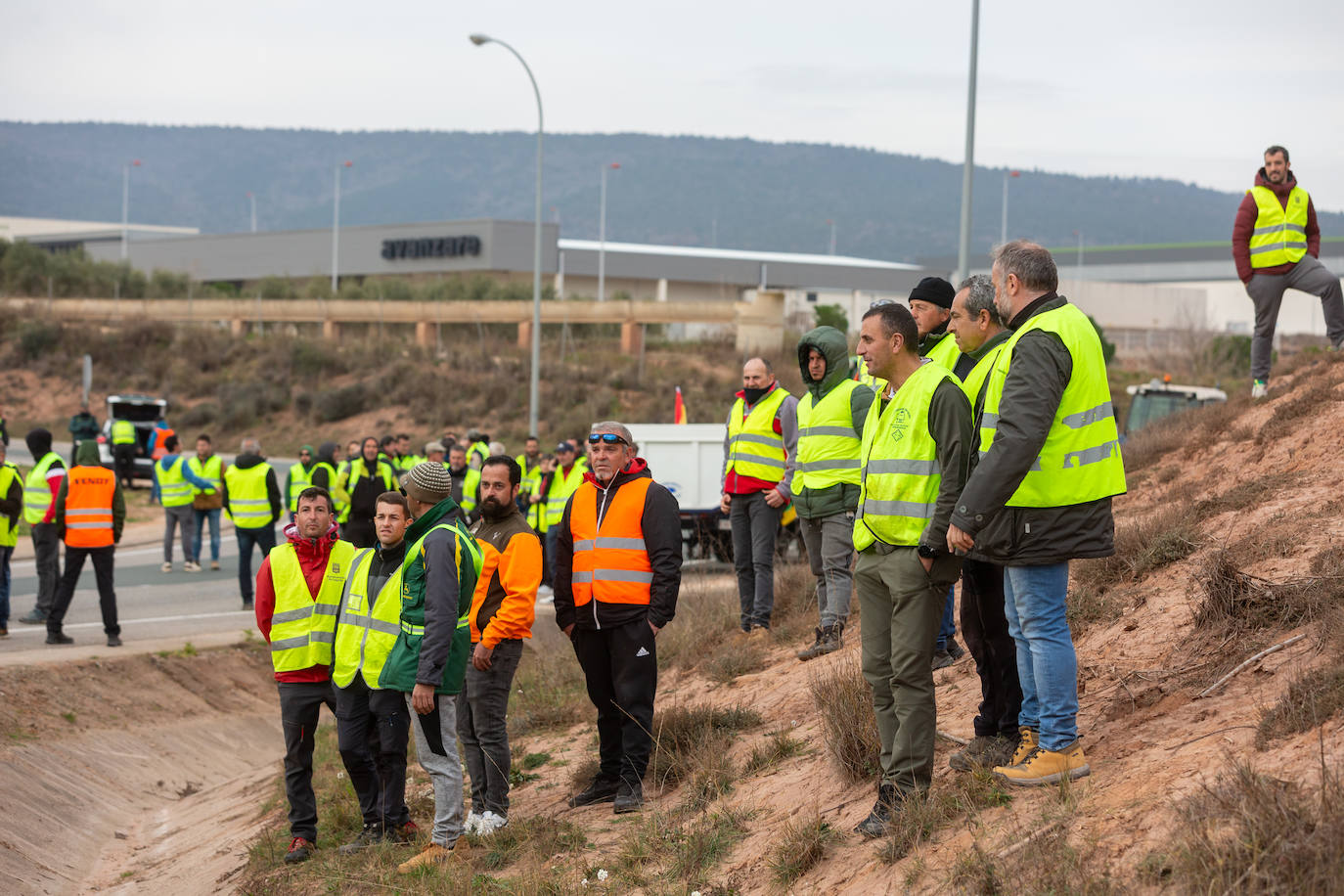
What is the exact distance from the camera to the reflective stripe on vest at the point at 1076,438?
506cm

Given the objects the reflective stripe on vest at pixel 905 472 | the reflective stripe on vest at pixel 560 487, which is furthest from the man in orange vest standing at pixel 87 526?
the reflective stripe on vest at pixel 905 472

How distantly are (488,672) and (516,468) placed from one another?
1.13 m

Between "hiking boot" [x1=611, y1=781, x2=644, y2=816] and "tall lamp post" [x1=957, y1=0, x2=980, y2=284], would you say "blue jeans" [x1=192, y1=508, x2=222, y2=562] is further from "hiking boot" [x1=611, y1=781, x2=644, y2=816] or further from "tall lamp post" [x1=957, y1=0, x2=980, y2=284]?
"hiking boot" [x1=611, y1=781, x2=644, y2=816]

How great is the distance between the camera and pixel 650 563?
7.04m

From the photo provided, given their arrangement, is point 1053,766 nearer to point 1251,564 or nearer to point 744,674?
point 1251,564

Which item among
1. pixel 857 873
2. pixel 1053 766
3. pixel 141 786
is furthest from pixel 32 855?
pixel 1053 766

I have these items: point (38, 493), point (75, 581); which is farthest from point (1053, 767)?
point (38, 493)

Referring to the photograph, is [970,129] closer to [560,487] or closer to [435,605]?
[560,487]

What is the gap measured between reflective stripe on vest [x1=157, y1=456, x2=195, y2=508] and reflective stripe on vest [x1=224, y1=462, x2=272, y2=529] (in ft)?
10.8

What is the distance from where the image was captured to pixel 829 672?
26.3 feet

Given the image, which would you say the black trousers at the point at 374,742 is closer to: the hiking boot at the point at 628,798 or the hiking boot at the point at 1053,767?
the hiking boot at the point at 628,798

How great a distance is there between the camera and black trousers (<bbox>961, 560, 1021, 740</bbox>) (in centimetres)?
574

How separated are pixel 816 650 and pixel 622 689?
86.2 inches

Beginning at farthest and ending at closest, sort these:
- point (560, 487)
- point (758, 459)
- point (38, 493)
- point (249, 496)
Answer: point (249, 496) → point (560, 487) → point (38, 493) → point (758, 459)
